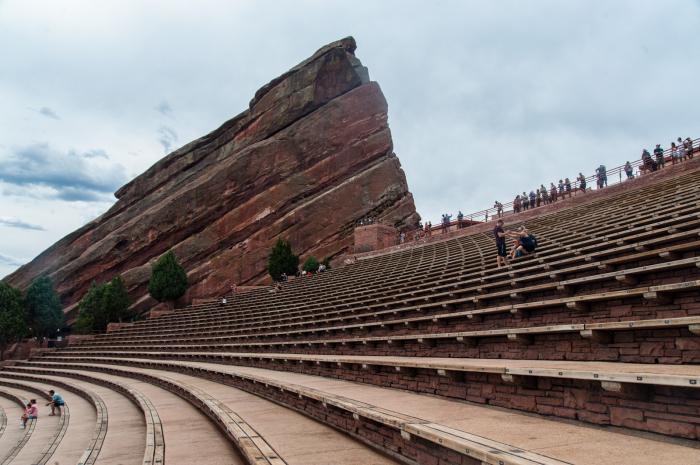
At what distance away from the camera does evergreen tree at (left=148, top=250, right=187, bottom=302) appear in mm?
37281

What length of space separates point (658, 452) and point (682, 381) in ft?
1.77

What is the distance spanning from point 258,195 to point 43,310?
19.1m

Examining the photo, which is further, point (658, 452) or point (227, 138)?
point (227, 138)

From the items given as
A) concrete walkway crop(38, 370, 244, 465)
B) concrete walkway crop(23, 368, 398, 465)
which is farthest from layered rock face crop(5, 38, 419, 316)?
concrete walkway crop(23, 368, 398, 465)

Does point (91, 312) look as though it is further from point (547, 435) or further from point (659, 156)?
point (547, 435)

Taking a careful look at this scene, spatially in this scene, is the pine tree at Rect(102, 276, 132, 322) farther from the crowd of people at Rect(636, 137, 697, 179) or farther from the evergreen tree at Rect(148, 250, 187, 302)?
the crowd of people at Rect(636, 137, 697, 179)

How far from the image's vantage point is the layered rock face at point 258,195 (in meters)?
Answer: 41.3

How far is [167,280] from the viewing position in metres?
37.4

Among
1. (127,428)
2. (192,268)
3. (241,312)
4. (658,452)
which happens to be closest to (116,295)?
(192,268)

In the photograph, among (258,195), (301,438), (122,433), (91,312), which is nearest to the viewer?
(301,438)

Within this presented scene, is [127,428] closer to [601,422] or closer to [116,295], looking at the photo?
[601,422]

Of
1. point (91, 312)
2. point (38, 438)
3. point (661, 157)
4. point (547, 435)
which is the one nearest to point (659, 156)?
point (661, 157)

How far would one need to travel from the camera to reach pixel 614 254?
891 centimetres

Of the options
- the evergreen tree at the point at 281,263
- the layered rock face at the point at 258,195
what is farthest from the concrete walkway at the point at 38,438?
the layered rock face at the point at 258,195
